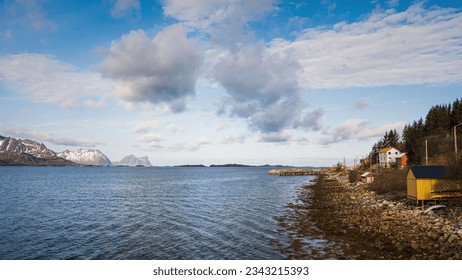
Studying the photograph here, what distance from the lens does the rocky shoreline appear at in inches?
749

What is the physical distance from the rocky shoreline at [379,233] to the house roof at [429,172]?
313cm

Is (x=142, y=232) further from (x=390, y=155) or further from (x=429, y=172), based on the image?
(x=390, y=155)

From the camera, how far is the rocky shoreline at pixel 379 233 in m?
19.0

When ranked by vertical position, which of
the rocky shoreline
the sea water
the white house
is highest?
the white house

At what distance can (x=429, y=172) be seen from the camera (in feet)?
107

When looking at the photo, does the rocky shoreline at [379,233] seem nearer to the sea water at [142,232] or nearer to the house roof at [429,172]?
the sea water at [142,232]

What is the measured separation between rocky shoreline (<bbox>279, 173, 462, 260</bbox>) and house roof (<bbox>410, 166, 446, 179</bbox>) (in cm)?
313

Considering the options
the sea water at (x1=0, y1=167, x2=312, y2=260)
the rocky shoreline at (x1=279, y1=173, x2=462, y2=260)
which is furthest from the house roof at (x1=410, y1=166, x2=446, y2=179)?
the sea water at (x1=0, y1=167, x2=312, y2=260)

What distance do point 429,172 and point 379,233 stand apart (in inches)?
518

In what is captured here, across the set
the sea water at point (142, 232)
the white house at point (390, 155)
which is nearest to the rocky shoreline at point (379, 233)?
the sea water at point (142, 232)

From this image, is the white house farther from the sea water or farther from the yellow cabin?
the yellow cabin

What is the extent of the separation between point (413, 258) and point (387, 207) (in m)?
17.9

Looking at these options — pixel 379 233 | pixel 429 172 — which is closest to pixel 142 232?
pixel 379 233
